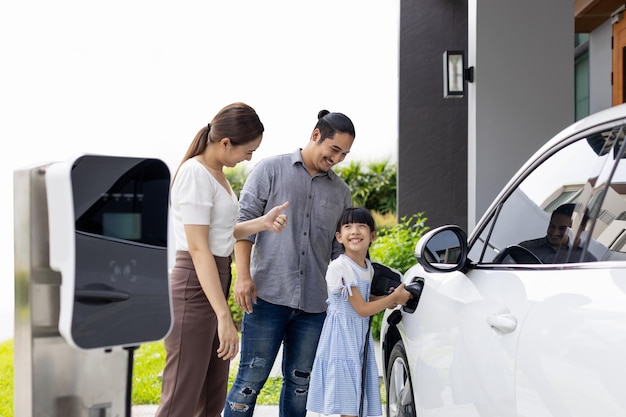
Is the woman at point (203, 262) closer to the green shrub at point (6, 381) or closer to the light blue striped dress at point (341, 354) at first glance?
the light blue striped dress at point (341, 354)

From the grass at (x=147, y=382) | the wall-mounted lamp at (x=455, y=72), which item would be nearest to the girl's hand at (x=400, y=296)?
the grass at (x=147, y=382)

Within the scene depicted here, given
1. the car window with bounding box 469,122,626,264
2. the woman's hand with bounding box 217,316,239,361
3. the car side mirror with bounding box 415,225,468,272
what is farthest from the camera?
the woman's hand with bounding box 217,316,239,361

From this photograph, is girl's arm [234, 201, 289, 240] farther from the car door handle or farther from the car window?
the car door handle

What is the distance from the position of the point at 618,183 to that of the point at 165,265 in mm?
1262

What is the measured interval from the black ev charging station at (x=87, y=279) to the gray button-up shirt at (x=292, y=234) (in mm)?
2008

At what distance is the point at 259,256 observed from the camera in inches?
158

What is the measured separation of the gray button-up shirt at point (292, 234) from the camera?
12.9 feet

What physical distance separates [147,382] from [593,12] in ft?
18.5

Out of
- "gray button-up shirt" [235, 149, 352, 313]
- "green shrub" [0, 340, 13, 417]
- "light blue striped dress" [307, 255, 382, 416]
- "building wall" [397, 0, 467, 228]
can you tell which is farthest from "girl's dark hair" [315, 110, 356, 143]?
"building wall" [397, 0, 467, 228]

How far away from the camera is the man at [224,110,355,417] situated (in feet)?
12.8

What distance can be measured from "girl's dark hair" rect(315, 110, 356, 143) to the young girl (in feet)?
1.23

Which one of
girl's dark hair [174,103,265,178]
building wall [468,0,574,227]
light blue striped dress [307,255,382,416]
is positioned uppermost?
building wall [468,0,574,227]

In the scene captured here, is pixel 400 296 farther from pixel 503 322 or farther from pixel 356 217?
pixel 503 322

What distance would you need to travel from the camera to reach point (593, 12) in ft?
28.1
